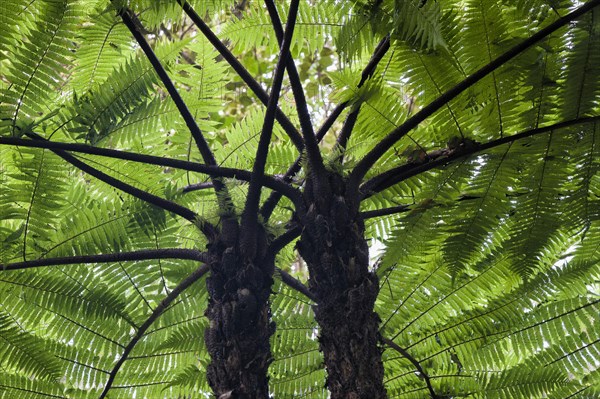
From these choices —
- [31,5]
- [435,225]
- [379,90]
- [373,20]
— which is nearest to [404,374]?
[435,225]

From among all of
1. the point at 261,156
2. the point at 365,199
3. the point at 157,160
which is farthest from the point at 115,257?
the point at 365,199

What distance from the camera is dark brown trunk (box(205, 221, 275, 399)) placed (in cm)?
138

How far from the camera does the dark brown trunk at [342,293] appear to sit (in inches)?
50.9

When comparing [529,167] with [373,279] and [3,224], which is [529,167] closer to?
[373,279]

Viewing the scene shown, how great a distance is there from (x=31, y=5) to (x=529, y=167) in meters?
1.26

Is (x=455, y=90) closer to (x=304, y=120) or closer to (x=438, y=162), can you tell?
(x=438, y=162)

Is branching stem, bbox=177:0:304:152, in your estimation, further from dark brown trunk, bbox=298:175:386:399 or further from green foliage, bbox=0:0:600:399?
dark brown trunk, bbox=298:175:386:399

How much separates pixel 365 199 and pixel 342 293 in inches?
20.9

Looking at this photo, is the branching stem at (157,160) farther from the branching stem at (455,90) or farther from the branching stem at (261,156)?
the branching stem at (455,90)

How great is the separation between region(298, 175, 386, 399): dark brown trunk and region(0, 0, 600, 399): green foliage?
11 centimetres

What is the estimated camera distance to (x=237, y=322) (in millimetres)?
1430

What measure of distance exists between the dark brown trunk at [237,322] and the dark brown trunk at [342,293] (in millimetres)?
132

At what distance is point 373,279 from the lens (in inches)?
55.4

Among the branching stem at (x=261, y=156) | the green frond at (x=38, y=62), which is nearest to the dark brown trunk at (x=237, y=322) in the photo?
the branching stem at (x=261, y=156)
